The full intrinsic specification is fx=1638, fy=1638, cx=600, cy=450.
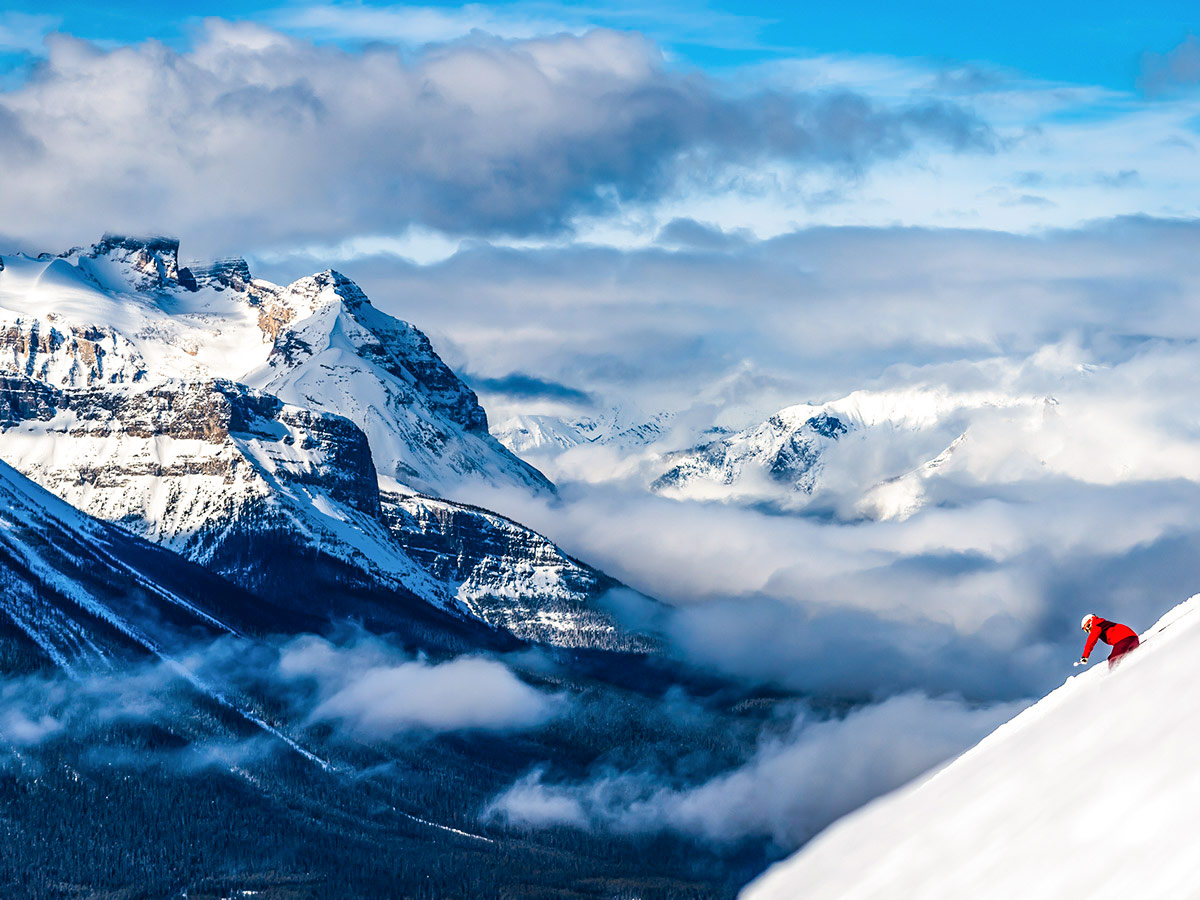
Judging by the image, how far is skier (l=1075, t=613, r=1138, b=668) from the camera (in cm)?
3516

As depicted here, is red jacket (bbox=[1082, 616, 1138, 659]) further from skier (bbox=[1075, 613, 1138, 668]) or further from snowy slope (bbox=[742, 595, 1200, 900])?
snowy slope (bbox=[742, 595, 1200, 900])

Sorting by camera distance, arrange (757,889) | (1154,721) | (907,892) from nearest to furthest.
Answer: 1. (1154,721)
2. (907,892)
3. (757,889)

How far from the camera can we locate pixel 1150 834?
83.8 feet

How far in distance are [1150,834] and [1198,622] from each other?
858 cm

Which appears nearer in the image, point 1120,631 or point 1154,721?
point 1154,721

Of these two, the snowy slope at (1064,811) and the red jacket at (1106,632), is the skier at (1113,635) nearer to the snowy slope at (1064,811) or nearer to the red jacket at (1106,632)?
the red jacket at (1106,632)

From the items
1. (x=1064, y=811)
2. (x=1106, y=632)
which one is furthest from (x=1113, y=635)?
(x=1064, y=811)

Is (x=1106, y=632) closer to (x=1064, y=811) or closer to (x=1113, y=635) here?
(x=1113, y=635)

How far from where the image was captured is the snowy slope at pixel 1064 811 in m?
25.6

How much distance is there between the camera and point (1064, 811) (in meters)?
28.1

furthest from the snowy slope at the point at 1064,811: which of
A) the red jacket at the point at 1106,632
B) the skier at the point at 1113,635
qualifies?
the red jacket at the point at 1106,632

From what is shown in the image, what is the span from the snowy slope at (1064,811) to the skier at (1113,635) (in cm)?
52

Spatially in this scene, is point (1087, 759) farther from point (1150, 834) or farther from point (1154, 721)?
point (1150, 834)

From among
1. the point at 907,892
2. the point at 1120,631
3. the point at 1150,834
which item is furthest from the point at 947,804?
the point at 1150,834
